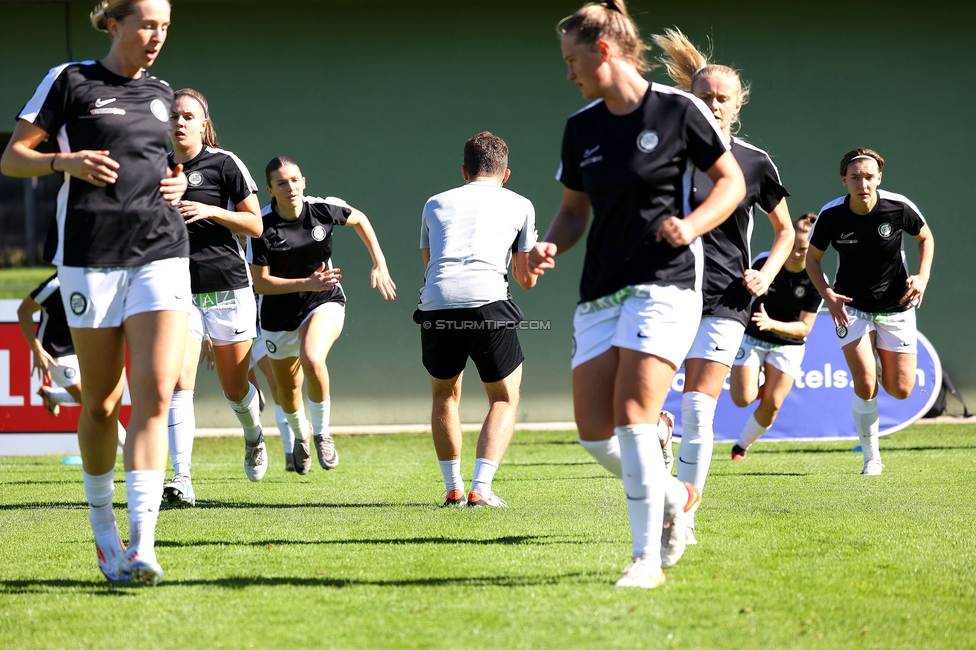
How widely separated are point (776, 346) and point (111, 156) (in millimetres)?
6095

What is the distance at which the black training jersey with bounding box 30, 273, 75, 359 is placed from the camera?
7176mm

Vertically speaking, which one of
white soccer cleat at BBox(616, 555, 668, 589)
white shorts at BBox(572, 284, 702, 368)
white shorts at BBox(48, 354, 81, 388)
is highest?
white shorts at BBox(572, 284, 702, 368)

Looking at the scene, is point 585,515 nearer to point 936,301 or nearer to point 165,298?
point 165,298

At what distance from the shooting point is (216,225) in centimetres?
641

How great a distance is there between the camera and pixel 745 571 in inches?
162

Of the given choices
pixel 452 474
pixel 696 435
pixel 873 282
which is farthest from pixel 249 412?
pixel 873 282

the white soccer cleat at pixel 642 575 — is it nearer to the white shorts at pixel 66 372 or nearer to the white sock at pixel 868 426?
the white sock at pixel 868 426

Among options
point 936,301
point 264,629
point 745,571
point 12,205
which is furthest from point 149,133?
point 12,205

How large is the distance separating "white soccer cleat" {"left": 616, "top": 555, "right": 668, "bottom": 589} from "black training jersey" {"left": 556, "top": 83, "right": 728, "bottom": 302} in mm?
937

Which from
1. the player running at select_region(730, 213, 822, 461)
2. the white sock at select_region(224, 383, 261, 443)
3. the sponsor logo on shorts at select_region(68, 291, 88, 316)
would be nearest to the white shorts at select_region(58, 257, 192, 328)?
the sponsor logo on shorts at select_region(68, 291, 88, 316)

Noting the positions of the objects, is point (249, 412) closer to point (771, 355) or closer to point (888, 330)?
point (771, 355)

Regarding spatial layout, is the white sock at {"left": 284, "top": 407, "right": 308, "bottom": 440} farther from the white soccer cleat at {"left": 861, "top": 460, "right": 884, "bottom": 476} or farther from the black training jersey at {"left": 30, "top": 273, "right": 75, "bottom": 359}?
the white soccer cleat at {"left": 861, "top": 460, "right": 884, "bottom": 476}

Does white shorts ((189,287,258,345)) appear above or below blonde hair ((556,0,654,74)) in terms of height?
below

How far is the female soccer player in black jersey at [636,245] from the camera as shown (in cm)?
368
